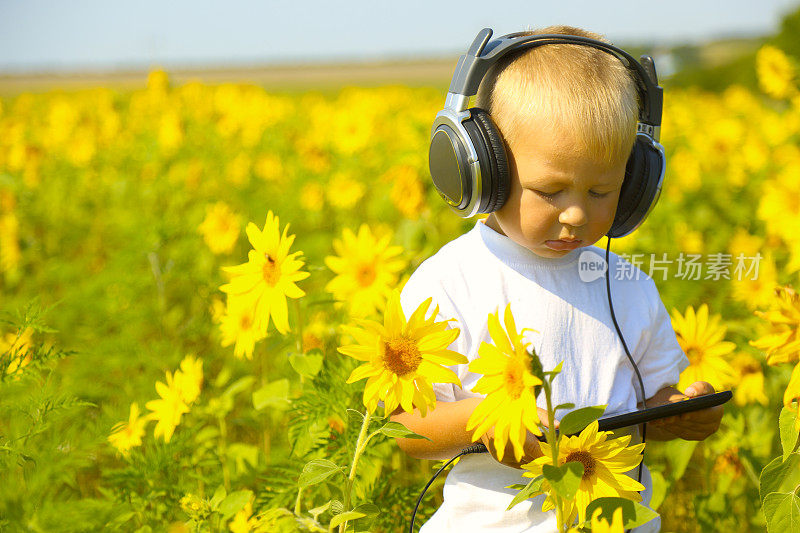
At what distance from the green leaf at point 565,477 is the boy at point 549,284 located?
119 mm

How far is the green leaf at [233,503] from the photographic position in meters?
1.56

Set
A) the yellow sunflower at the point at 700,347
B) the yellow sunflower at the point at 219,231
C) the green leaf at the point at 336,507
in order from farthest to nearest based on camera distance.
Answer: the yellow sunflower at the point at 219,231, the yellow sunflower at the point at 700,347, the green leaf at the point at 336,507

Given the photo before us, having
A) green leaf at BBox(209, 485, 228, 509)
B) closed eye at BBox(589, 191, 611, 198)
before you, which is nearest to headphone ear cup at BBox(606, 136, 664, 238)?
closed eye at BBox(589, 191, 611, 198)

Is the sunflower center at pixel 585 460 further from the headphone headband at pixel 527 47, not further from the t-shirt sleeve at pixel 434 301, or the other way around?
the headphone headband at pixel 527 47

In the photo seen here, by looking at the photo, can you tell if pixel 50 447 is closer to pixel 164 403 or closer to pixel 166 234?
pixel 164 403

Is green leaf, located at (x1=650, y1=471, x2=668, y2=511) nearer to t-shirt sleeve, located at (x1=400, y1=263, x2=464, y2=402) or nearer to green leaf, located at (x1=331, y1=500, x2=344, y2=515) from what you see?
t-shirt sleeve, located at (x1=400, y1=263, x2=464, y2=402)

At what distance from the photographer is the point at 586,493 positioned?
46.0 inches

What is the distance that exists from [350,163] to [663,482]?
368 centimetres

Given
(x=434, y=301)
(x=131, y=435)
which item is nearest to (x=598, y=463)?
(x=434, y=301)

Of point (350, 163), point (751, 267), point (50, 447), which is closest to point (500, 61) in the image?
point (50, 447)

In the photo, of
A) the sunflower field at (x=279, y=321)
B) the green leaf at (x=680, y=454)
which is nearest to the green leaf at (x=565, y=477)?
the sunflower field at (x=279, y=321)

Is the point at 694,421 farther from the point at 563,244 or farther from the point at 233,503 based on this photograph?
the point at 233,503

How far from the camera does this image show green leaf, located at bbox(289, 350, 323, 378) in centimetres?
163

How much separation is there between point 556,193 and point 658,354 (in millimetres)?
440
